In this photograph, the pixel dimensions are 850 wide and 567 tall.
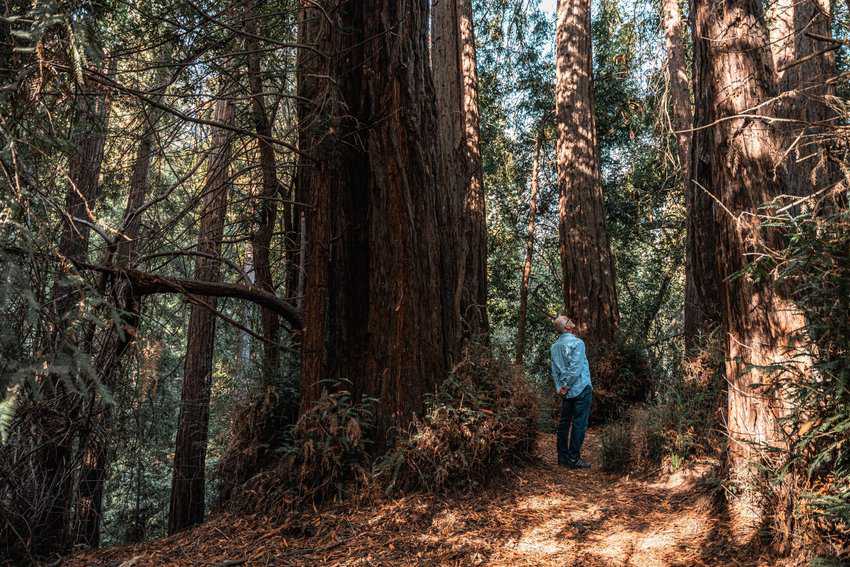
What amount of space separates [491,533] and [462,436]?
0.96m

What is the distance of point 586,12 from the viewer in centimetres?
1148

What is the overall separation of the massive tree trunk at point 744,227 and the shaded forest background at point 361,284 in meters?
0.02

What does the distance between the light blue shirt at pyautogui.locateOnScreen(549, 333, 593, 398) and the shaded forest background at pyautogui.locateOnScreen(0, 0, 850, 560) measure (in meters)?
0.67

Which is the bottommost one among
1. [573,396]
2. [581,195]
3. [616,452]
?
[616,452]

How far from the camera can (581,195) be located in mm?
10930

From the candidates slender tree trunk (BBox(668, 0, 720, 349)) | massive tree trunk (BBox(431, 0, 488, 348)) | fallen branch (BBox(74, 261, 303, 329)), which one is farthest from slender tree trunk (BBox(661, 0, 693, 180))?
fallen branch (BBox(74, 261, 303, 329))

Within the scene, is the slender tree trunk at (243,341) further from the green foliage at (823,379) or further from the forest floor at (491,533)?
the green foliage at (823,379)

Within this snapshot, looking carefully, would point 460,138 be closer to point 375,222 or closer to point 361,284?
point 375,222

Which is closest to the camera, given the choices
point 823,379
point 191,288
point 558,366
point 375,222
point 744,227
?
point 823,379

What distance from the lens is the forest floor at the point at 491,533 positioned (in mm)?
4273

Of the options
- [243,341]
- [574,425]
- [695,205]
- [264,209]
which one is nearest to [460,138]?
[264,209]

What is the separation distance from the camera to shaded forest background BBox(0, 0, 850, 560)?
3.39m

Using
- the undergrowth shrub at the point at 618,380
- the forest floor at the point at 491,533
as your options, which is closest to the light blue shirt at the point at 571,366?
the forest floor at the point at 491,533

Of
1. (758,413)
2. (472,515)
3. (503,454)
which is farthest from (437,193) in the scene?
(758,413)
